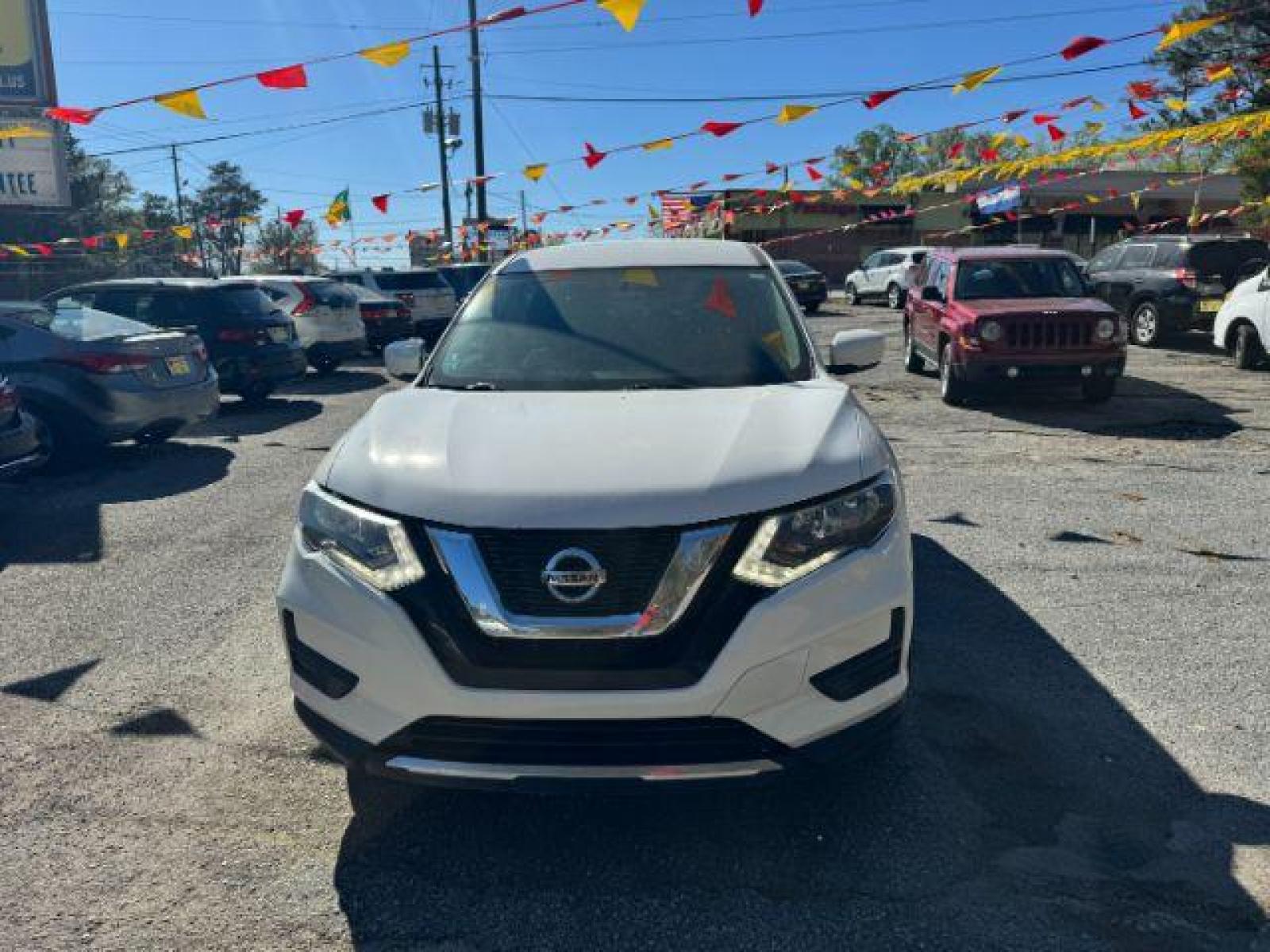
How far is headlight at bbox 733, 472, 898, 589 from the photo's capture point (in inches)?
101

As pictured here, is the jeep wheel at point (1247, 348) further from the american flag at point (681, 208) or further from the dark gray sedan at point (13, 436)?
the american flag at point (681, 208)

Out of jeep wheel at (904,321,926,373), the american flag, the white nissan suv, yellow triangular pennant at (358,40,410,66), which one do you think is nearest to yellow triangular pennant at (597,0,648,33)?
yellow triangular pennant at (358,40,410,66)

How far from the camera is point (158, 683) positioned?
414 cm

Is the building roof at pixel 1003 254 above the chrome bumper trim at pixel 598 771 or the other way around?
above

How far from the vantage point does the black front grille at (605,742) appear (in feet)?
8.13

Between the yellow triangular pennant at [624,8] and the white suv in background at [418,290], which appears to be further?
the white suv in background at [418,290]

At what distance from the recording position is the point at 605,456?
2.80m

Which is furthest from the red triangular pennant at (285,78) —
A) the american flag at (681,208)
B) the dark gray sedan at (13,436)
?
the american flag at (681,208)

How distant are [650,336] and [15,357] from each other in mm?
7164

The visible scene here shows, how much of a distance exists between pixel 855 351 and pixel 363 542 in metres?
2.80

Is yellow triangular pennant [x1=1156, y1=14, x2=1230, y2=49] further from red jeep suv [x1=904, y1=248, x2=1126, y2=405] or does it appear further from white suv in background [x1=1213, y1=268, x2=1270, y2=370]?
white suv in background [x1=1213, y1=268, x2=1270, y2=370]

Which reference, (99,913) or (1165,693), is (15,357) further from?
(1165,693)

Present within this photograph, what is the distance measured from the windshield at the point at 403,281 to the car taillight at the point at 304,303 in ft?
14.1

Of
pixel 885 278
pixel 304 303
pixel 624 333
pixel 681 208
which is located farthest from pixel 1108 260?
pixel 681 208
